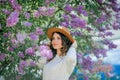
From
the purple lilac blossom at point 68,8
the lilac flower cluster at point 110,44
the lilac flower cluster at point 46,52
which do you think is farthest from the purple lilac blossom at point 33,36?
the lilac flower cluster at point 110,44

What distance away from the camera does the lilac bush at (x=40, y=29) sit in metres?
6.18

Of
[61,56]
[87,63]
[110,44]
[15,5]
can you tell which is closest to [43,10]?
[15,5]

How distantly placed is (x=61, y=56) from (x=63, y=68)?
0.73ft

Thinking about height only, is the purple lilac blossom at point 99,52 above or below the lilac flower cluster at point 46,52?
below

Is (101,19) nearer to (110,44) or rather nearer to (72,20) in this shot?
(110,44)

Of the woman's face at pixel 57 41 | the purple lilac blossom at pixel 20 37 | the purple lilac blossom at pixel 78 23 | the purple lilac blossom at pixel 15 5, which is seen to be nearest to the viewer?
the woman's face at pixel 57 41

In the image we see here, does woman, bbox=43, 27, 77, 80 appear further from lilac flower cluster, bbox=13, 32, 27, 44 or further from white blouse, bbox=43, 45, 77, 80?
lilac flower cluster, bbox=13, 32, 27, 44

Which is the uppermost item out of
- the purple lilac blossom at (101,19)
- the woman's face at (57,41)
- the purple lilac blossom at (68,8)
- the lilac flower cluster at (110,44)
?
the woman's face at (57,41)

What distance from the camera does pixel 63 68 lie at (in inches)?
181

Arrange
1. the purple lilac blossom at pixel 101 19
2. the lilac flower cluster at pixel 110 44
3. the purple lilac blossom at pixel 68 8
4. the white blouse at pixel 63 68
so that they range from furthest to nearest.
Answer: the lilac flower cluster at pixel 110 44 < the purple lilac blossom at pixel 101 19 < the purple lilac blossom at pixel 68 8 < the white blouse at pixel 63 68

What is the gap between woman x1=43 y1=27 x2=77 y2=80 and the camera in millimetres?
4582

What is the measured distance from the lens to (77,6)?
24.1 ft

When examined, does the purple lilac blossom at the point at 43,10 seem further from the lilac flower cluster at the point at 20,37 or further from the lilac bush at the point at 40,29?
the lilac flower cluster at the point at 20,37

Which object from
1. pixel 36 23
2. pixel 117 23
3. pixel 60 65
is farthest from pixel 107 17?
pixel 60 65
